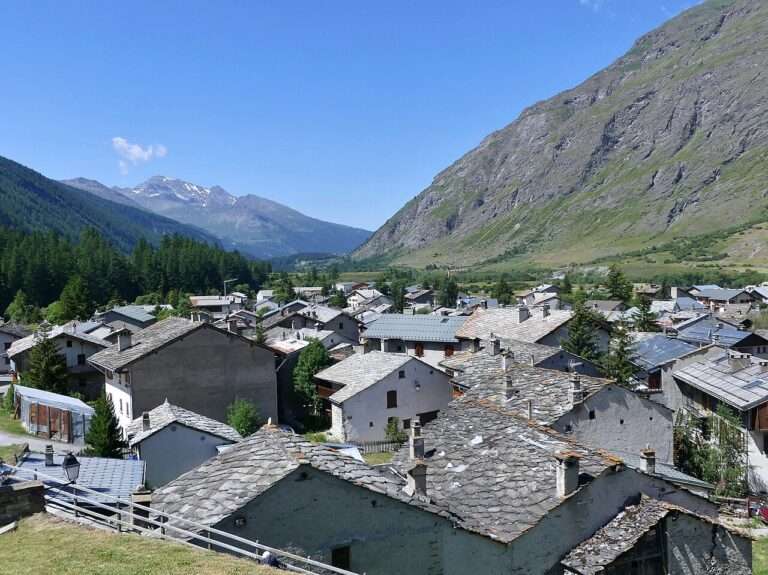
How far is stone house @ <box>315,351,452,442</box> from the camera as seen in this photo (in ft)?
135

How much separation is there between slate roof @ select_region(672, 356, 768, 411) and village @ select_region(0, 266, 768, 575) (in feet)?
0.49

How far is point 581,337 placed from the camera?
5138 cm

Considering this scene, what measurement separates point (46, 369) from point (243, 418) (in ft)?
60.0

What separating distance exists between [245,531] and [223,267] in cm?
15870

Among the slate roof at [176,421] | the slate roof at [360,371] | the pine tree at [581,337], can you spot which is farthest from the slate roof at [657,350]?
the slate roof at [176,421]

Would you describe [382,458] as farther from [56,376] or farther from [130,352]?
[56,376]

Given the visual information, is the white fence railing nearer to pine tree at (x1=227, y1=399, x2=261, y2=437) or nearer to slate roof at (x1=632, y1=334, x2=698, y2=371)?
pine tree at (x1=227, y1=399, x2=261, y2=437)

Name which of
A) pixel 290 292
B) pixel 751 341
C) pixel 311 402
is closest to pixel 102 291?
pixel 290 292

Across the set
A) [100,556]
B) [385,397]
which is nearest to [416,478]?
[100,556]

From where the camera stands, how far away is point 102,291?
12756cm

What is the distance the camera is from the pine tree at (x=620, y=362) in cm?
4555

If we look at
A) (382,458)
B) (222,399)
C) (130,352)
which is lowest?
(382,458)

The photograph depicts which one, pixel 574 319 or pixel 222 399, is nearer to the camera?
pixel 222 399

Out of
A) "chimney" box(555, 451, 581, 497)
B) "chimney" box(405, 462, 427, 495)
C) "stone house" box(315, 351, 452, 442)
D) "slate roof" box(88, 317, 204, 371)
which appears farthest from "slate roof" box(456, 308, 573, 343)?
"chimney" box(405, 462, 427, 495)
